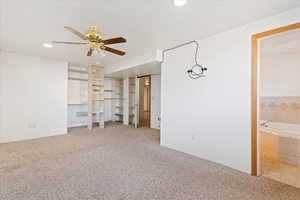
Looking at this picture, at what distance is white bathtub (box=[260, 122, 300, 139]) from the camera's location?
2.69m

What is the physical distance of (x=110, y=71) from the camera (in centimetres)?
544

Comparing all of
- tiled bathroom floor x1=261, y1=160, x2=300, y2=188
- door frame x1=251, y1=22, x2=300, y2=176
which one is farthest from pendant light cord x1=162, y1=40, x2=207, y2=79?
tiled bathroom floor x1=261, y1=160, x2=300, y2=188

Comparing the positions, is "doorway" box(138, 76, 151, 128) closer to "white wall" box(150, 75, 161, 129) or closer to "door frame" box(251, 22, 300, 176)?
"white wall" box(150, 75, 161, 129)

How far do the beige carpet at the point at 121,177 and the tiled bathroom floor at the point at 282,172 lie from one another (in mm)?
212

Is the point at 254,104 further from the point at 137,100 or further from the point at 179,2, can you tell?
the point at 137,100

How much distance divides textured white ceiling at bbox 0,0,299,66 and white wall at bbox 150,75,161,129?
2.83 meters

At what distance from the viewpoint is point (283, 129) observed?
3.01 metres

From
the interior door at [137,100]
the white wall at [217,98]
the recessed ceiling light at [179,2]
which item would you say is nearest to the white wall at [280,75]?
the white wall at [217,98]

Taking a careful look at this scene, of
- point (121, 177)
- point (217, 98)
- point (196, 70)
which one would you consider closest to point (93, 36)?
point (196, 70)

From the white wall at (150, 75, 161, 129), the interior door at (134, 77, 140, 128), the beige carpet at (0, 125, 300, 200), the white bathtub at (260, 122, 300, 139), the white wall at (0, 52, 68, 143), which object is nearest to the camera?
the beige carpet at (0, 125, 300, 200)

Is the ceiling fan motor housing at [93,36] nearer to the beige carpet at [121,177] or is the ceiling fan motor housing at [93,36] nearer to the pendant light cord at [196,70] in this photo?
the pendant light cord at [196,70]

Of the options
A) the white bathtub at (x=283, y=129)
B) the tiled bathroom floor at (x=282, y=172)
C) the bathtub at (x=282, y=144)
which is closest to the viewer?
the tiled bathroom floor at (x=282, y=172)

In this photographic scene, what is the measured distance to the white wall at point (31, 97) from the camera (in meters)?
3.80

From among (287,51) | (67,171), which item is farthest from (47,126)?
(287,51)
